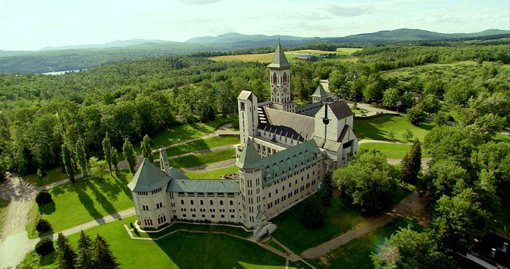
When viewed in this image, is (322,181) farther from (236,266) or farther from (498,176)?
(498,176)

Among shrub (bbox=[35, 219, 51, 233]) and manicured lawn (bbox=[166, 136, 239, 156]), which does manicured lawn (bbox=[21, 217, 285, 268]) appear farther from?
manicured lawn (bbox=[166, 136, 239, 156])

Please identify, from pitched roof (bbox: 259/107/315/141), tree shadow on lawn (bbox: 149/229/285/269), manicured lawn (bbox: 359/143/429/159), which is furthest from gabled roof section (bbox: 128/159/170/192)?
manicured lawn (bbox: 359/143/429/159)

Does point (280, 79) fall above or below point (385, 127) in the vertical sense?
above

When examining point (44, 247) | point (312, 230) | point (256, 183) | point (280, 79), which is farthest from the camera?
point (280, 79)

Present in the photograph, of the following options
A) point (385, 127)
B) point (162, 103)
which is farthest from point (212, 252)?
point (385, 127)

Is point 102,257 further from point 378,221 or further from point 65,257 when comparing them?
point 378,221

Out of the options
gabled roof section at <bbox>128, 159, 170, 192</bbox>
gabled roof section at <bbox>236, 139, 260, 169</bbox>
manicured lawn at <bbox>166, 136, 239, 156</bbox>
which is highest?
gabled roof section at <bbox>236, 139, 260, 169</bbox>
